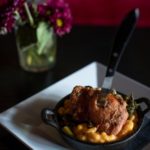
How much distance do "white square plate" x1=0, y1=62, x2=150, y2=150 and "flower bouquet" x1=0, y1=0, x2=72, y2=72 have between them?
13 centimetres

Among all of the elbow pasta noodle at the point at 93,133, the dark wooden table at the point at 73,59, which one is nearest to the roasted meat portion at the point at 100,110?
the elbow pasta noodle at the point at 93,133

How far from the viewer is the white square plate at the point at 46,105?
3.12ft

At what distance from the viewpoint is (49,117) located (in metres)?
0.96

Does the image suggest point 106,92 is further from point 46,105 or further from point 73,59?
point 73,59

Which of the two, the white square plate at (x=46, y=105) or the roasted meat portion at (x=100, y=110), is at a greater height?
the roasted meat portion at (x=100, y=110)

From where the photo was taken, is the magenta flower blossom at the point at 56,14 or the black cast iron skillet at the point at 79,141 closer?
the black cast iron skillet at the point at 79,141

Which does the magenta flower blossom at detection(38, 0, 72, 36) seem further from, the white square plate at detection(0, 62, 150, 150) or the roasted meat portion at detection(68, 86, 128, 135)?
the roasted meat portion at detection(68, 86, 128, 135)

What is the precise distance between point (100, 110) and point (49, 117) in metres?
0.12

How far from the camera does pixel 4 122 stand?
3.22 feet

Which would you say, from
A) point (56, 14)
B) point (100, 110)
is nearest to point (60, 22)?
point (56, 14)

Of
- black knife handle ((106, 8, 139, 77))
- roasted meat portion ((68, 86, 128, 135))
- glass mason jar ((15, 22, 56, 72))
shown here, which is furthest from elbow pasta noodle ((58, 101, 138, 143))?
glass mason jar ((15, 22, 56, 72))

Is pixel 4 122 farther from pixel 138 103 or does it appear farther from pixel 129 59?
pixel 129 59

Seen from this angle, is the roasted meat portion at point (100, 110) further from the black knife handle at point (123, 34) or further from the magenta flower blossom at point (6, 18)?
the magenta flower blossom at point (6, 18)

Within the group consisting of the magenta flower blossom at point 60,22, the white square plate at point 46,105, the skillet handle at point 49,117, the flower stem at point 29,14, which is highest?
the flower stem at point 29,14
